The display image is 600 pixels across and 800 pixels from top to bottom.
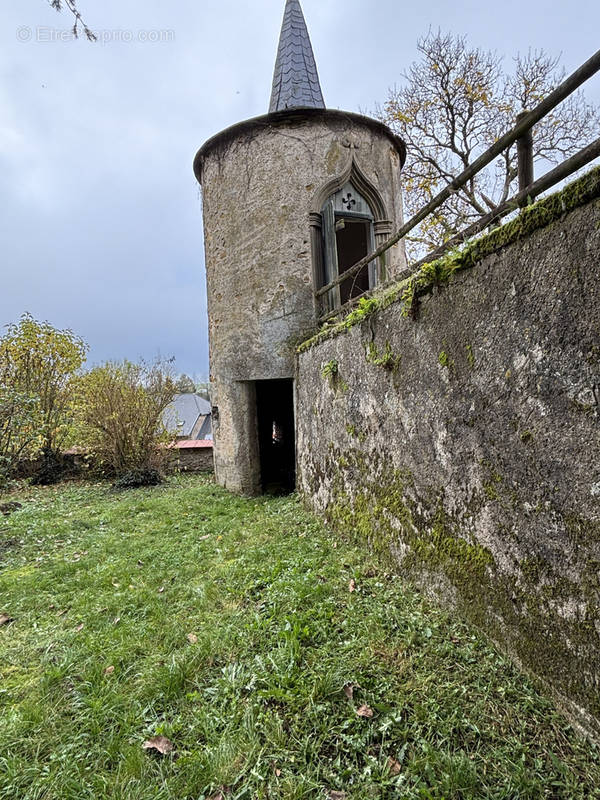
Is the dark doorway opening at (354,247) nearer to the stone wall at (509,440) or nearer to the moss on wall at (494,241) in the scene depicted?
the moss on wall at (494,241)

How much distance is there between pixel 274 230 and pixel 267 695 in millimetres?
7155

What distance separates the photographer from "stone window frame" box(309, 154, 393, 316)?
7695 millimetres

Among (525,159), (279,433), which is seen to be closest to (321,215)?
(525,159)

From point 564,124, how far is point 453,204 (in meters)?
4.07

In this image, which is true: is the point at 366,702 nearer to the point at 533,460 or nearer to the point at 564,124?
the point at 533,460

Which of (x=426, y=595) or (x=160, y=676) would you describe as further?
(x=426, y=595)

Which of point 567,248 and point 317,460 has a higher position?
point 567,248

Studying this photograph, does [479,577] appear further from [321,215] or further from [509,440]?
[321,215]

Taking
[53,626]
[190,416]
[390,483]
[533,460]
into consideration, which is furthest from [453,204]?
[190,416]

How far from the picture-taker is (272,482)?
30.3 ft

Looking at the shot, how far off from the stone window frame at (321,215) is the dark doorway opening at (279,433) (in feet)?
7.71

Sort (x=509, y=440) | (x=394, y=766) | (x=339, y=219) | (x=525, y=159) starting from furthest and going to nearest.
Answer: (x=339, y=219) → (x=525, y=159) → (x=509, y=440) → (x=394, y=766)

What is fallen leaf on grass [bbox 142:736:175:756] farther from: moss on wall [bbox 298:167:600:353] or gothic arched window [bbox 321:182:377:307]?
gothic arched window [bbox 321:182:377:307]

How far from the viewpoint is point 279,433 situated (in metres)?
11.9
